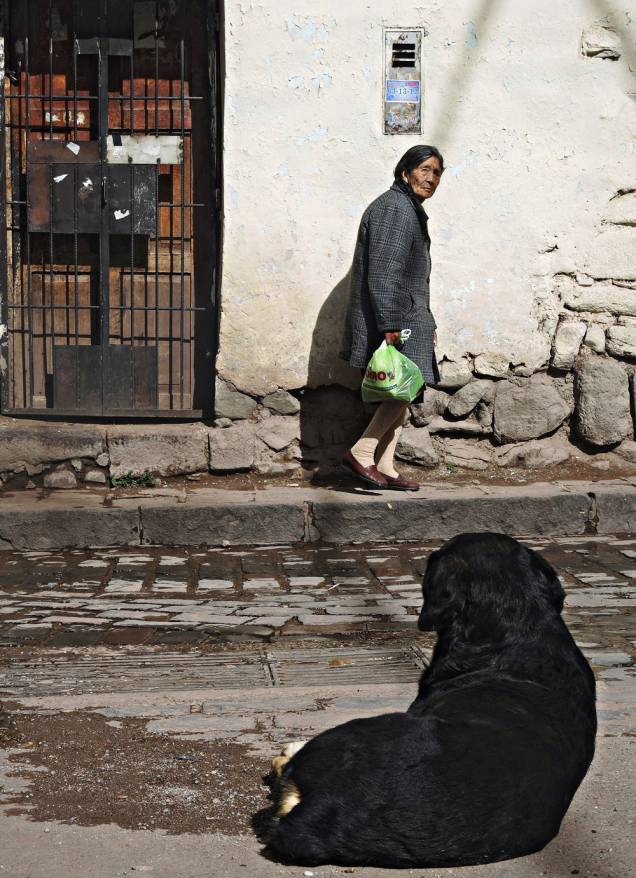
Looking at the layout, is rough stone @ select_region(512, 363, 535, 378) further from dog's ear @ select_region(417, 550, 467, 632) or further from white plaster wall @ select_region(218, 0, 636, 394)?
dog's ear @ select_region(417, 550, 467, 632)

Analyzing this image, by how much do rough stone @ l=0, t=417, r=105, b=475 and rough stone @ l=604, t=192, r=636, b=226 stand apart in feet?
11.8

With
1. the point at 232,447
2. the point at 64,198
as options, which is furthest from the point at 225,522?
the point at 64,198

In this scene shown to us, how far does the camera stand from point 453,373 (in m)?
7.95

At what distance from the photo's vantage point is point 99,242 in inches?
317

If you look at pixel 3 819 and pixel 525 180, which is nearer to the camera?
pixel 3 819

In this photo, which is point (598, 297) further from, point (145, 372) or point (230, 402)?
point (145, 372)

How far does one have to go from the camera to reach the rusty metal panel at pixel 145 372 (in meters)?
8.13

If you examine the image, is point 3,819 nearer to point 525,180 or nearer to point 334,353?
point 334,353

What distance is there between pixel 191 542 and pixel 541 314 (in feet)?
9.18

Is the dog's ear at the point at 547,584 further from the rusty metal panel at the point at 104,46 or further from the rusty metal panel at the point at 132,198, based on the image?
the rusty metal panel at the point at 104,46

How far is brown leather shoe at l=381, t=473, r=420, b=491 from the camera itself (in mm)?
7391

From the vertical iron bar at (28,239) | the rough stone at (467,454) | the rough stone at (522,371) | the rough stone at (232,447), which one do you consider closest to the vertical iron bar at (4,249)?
the vertical iron bar at (28,239)

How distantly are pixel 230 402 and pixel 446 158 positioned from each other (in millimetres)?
2098

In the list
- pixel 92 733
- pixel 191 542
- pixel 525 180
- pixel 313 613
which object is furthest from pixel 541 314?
pixel 92 733
